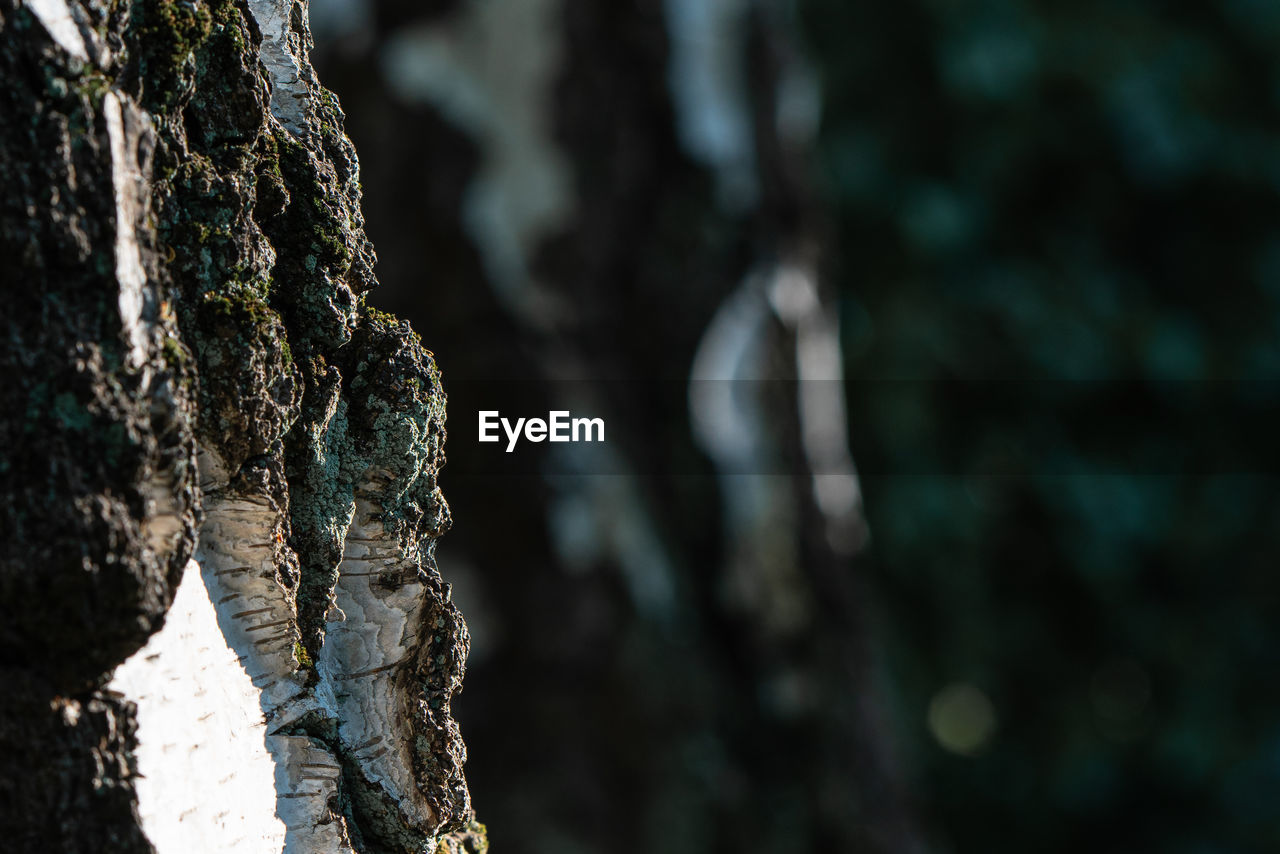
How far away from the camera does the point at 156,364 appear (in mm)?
264

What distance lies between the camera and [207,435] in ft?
0.95

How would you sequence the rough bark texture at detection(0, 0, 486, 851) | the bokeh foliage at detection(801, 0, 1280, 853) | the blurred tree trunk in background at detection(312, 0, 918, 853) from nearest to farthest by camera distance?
the rough bark texture at detection(0, 0, 486, 851)
the blurred tree trunk in background at detection(312, 0, 918, 853)
the bokeh foliage at detection(801, 0, 1280, 853)

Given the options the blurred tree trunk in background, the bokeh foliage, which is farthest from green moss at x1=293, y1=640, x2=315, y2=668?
the bokeh foliage

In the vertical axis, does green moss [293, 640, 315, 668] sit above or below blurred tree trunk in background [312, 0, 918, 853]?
below

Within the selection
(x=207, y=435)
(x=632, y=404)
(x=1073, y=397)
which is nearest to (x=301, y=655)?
(x=207, y=435)

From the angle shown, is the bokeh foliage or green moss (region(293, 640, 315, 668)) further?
the bokeh foliage

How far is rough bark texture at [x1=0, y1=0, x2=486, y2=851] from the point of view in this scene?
25 cm

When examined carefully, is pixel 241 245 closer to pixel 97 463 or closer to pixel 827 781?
pixel 97 463

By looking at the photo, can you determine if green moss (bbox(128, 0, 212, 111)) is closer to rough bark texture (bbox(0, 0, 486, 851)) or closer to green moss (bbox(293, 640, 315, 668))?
rough bark texture (bbox(0, 0, 486, 851))

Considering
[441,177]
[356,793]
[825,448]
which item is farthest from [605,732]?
[356,793]

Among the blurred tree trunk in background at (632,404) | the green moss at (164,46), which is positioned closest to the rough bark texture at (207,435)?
the green moss at (164,46)

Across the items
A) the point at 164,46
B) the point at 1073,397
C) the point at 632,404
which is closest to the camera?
the point at 164,46

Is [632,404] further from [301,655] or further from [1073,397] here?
[1073,397]

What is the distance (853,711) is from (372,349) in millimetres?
1047
